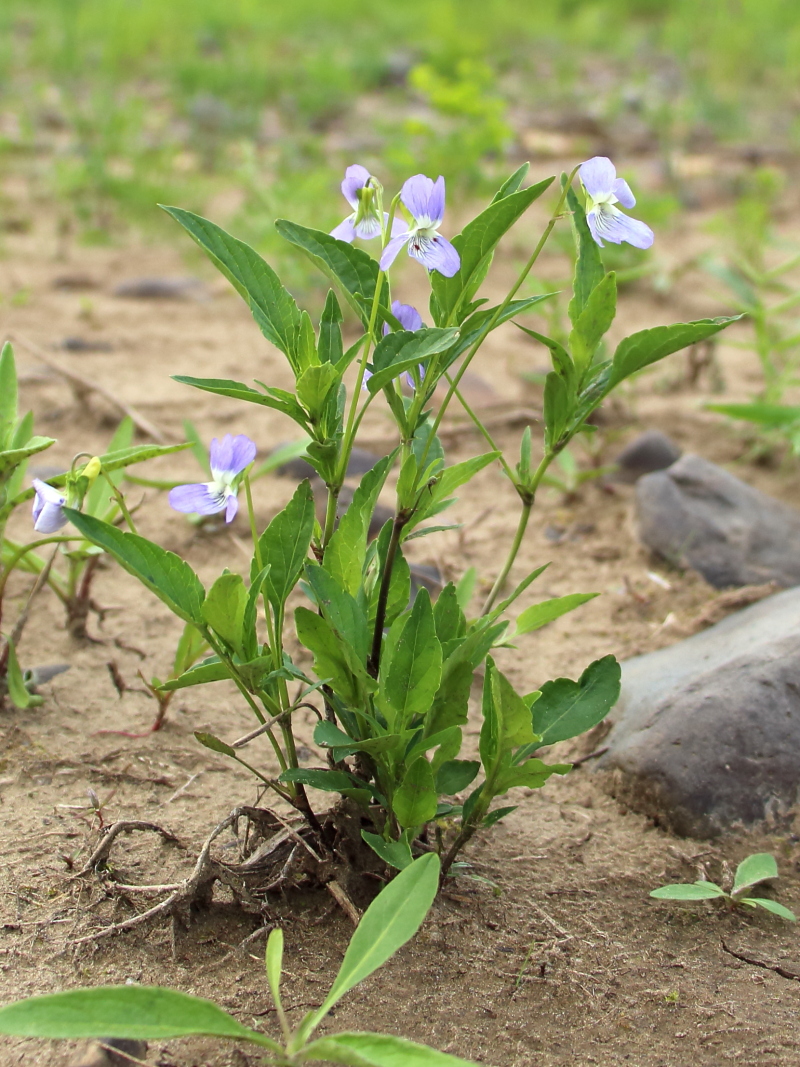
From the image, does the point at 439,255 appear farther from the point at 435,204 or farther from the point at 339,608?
the point at 339,608

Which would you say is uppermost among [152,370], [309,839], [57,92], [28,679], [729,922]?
[57,92]

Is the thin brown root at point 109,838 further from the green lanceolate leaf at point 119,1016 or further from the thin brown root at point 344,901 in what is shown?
the green lanceolate leaf at point 119,1016

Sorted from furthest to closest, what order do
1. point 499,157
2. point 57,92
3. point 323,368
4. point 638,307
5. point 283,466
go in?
1. point 57,92
2. point 499,157
3. point 638,307
4. point 283,466
5. point 323,368

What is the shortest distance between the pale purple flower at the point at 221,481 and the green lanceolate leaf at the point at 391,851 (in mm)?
480

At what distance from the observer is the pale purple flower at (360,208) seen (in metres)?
1.36

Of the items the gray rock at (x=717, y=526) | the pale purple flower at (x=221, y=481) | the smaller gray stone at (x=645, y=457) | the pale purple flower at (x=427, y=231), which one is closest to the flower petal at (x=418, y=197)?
the pale purple flower at (x=427, y=231)

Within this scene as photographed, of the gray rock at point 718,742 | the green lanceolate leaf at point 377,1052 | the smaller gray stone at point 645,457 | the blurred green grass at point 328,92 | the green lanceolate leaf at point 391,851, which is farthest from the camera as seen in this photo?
the blurred green grass at point 328,92

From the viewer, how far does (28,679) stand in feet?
6.48

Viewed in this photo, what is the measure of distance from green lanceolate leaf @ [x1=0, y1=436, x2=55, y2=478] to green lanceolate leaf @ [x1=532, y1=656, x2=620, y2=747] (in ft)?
2.71

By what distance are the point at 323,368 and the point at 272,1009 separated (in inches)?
32.1

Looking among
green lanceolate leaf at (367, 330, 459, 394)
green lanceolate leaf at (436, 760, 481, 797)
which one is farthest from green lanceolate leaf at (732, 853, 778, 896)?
green lanceolate leaf at (367, 330, 459, 394)

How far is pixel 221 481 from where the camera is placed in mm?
1293

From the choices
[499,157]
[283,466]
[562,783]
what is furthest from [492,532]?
[499,157]

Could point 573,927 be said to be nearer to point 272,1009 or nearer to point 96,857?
point 272,1009
